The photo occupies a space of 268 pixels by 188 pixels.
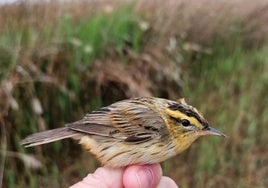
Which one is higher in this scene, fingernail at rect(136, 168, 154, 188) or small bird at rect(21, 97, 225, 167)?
small bird at rect(21, 97, 225, 167)

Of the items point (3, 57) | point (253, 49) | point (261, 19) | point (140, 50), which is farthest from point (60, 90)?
point (261, 19)

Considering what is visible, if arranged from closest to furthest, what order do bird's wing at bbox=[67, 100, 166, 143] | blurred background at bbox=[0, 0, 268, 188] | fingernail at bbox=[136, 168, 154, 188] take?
fingernail at bbox=[136, 168, 154, 188] → bird's wing at bbox=[67, 100, 166, 143] → blurred background at bbox=[0, 0, 268, 188]

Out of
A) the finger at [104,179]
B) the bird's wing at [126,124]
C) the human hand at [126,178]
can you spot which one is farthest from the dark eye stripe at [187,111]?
the finger at [104,179]

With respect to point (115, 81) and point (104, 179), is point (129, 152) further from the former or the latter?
point (115, 81)

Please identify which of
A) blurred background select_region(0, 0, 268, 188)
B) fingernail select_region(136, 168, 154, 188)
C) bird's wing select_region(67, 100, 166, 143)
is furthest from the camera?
blurred background select_region(0, 0, 268, 188)

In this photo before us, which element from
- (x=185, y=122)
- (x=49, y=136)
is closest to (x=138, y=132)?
(x=185, y=122)

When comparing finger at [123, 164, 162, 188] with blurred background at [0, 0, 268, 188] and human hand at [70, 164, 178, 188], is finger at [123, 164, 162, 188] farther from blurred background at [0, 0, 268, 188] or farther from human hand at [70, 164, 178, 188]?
blurred background at [0, 0, 268, 188]

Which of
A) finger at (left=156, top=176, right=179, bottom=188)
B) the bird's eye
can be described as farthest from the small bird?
finger at (left=156, top=176, right=179, bottom=188)

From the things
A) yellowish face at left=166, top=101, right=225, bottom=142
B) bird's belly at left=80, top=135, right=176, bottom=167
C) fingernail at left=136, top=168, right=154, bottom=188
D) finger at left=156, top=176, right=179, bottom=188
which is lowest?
finger at left=156, top=176, right=179, bottom=188
